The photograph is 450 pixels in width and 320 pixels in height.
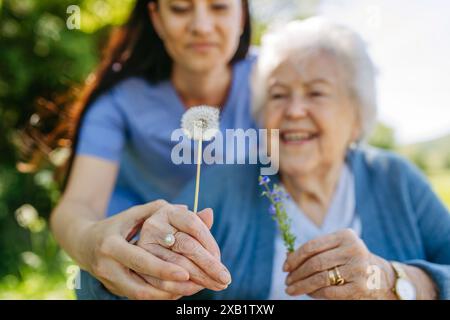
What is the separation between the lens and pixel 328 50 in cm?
140

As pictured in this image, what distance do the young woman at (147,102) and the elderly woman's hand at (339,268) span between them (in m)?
0.42

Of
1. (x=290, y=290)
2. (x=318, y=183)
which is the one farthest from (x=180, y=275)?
(x=318, y=183)

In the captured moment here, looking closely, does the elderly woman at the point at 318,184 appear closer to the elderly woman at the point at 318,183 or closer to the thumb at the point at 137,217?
the elderly woman at the point at 318,183

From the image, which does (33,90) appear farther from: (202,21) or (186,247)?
(186,247)

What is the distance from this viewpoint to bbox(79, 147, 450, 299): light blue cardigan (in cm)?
138

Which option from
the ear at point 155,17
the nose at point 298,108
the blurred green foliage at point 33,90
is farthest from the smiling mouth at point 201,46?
the blurred green foliage at point 33,90

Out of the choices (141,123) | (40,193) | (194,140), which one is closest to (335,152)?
(194,140)

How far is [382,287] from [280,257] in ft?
0.83

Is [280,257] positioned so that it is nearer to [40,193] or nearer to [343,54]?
[343,54]

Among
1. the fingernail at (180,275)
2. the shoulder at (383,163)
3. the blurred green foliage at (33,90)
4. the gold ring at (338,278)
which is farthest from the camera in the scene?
the blurred green foliage at (33,90)

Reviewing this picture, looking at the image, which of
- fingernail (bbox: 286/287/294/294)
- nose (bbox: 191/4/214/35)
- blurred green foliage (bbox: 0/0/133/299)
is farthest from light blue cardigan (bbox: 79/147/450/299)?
blurred green foliage (bbox: 0/0/133/299)

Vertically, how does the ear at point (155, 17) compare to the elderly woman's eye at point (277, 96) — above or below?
above

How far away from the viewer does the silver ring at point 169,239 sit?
3.61ft

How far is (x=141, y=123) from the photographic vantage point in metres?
1.60
